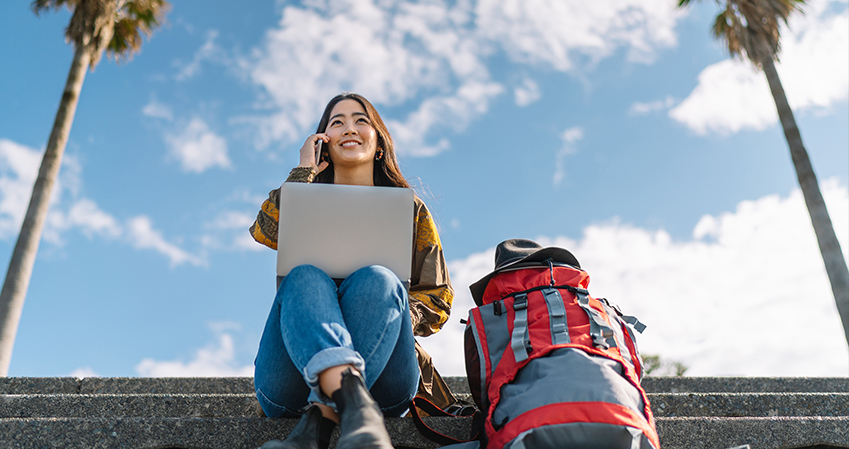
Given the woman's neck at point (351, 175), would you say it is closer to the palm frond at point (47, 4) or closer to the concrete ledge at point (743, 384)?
the concrete ledge at point (743, 384)

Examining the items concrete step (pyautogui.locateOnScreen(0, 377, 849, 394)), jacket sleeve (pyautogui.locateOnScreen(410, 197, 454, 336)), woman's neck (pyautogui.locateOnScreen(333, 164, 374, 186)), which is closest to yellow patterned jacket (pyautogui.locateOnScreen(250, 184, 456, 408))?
jacket sleeve (pyautogui.locateOnScreen(410, 197, 454, 336))

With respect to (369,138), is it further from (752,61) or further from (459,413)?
(752,61)

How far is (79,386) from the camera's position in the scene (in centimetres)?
302

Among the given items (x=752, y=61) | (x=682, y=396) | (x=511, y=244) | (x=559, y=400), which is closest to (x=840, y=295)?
(x=752, y=61)

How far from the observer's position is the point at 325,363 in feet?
4.58

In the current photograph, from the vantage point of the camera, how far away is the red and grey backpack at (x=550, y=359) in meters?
1.43

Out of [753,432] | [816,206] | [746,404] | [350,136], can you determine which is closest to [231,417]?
[350,136]

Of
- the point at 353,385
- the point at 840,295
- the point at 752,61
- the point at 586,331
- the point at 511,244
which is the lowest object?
the point at 353,385

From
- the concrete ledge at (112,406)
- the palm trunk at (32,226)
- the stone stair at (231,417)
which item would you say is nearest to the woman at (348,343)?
the stone stair at (231,417)

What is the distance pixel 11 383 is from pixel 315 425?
8.06ft

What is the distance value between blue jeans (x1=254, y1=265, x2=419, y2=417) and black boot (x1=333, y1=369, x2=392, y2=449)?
2.2 inches

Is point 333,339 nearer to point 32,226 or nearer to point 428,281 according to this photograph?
point 428,281

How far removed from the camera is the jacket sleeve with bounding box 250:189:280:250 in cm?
218

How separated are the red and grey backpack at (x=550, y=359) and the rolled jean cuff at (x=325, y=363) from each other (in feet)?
1.54
